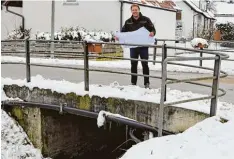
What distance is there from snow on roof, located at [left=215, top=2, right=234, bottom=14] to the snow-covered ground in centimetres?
5534

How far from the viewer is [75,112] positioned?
829 cm

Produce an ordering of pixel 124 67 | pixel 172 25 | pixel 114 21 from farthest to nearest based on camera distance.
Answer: pixel 172 25 → pixel 114 21 → pixel 124 67

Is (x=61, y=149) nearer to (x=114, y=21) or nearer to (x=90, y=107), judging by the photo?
(x=90, y=107)

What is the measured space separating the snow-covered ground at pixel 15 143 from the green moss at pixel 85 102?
5.10 feet

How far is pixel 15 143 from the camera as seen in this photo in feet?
29.9

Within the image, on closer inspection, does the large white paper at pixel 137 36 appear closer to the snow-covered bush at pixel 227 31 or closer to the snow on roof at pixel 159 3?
the snow on roof at pixel 159 3

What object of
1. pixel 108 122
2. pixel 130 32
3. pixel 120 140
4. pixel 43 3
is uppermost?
pixel 43 3

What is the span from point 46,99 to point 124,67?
7.12m

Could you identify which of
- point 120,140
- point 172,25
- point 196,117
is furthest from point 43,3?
point 196,117

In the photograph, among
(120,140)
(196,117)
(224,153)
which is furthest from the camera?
(120,140)

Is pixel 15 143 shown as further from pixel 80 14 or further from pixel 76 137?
pixel 80 14

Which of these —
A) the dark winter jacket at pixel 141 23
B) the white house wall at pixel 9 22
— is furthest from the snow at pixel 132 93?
the white house wall at pixel 9 22

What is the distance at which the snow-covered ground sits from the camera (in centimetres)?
889

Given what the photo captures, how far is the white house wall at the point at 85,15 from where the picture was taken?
24422mm
